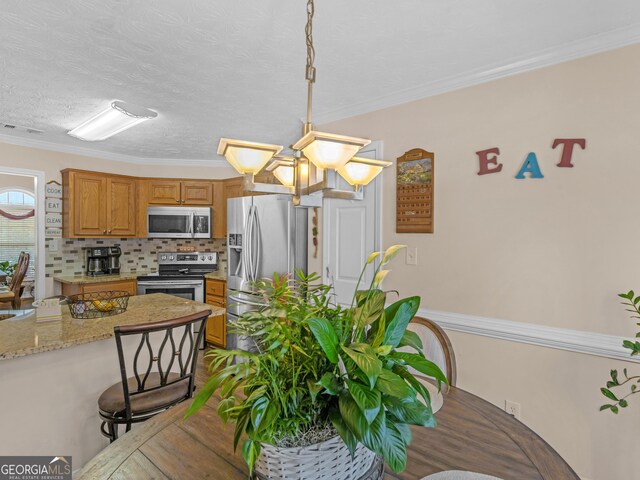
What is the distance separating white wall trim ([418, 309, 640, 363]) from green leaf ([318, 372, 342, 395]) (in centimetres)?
182

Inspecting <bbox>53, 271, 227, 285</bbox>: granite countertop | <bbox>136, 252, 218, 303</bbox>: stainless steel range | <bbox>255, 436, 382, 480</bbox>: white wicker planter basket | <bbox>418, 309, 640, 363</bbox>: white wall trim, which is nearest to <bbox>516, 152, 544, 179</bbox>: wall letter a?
<bbox>418, 309, 640, 363</bbox>: white wall trim

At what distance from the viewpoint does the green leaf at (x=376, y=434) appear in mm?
636

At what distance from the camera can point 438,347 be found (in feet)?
5.29

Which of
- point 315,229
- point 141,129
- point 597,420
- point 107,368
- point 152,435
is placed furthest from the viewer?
point 141,129

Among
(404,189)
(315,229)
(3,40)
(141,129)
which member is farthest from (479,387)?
(141,129)

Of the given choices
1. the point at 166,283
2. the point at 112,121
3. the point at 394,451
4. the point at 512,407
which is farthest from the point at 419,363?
the point at 166,283

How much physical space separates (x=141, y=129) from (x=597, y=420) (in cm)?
418

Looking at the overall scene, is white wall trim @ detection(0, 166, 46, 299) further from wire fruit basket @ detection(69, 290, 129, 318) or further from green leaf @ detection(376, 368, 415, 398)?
green leaf @ detection(376, 368, 415, 398)

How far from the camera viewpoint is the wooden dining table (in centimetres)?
88

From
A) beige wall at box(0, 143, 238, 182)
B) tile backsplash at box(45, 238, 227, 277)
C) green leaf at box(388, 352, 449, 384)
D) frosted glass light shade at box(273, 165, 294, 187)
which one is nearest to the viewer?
green leaf at box(388, 352, 449, 384)

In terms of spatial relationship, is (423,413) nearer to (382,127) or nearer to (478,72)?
(478,72)

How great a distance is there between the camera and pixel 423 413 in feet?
2.26

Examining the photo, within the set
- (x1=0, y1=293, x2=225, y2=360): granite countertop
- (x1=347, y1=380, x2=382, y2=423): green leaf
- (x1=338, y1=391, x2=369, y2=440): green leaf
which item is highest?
(x1=347, y1=380, x2=382, y2=423): green leaf

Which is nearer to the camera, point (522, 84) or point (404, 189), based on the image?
point (522, 84)
